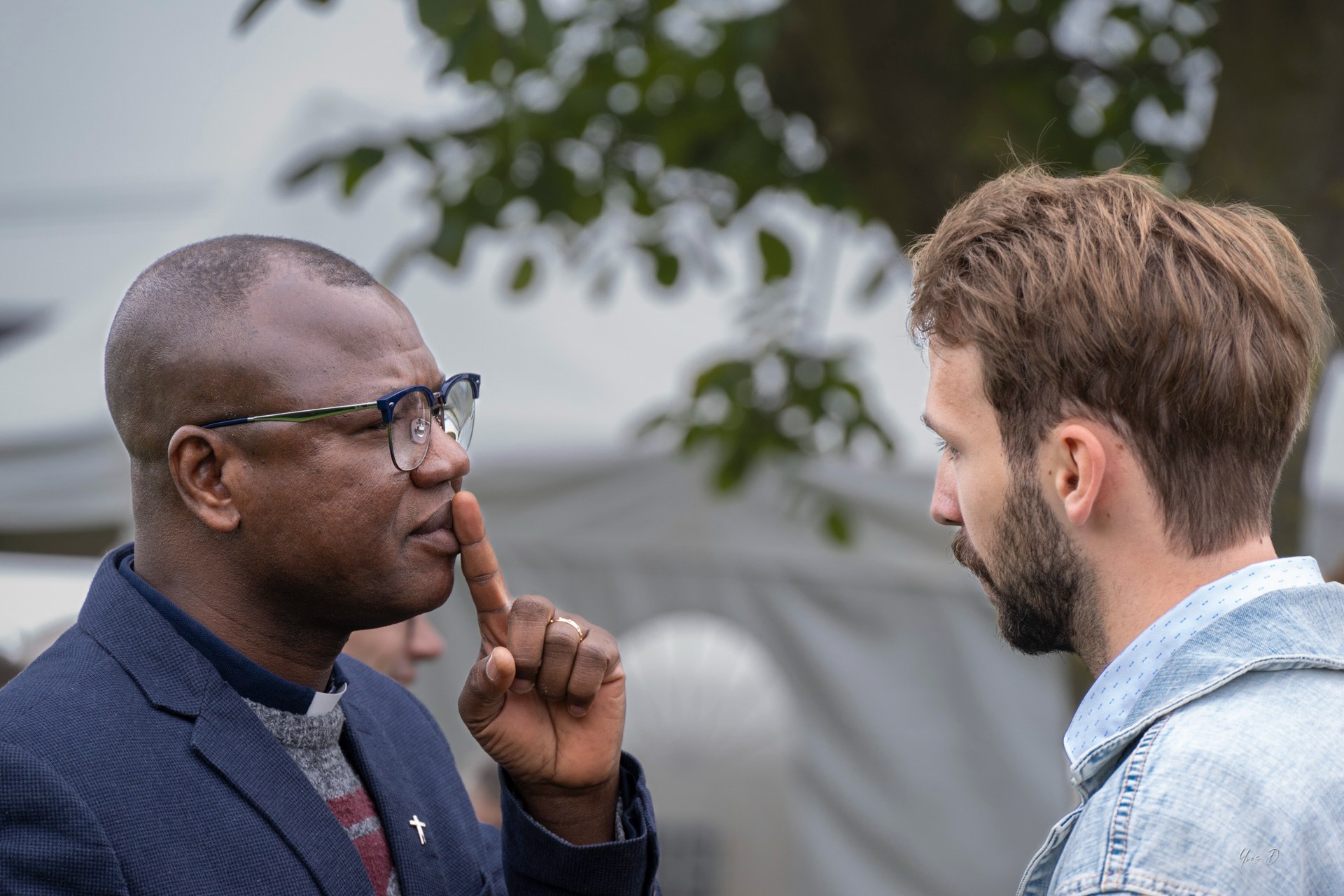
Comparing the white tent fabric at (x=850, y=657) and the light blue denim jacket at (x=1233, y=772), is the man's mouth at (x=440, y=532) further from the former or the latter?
the white tent fabric at (x=850, y=657)

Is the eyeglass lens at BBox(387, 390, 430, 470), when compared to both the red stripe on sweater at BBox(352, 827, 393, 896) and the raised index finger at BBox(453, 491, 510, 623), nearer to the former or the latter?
the raised index finger at BBox(453, 491, 510, 623)

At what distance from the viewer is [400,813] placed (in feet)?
6.18

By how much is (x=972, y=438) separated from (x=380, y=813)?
97 cm

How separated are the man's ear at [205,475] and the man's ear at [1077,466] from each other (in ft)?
3.38

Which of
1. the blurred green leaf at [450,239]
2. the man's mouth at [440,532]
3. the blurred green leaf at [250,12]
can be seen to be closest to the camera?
the man's mouth at [440,532]

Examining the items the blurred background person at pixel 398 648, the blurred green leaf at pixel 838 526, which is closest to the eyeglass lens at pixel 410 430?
A: the blurred background person at pixel 398 648

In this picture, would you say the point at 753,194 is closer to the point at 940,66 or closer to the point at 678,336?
the point at 940,66

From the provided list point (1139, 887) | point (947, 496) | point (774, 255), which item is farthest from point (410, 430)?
point (774, 255)

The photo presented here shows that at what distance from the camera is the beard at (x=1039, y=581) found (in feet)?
5.29

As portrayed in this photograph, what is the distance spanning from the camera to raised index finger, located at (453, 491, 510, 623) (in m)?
1.82

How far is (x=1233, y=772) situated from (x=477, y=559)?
1.02 meters

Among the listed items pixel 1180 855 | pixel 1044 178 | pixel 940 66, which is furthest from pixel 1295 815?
pixel 940 66

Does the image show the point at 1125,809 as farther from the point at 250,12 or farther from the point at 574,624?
the point at 250,12

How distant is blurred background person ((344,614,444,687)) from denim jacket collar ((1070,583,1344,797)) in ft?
5.67
